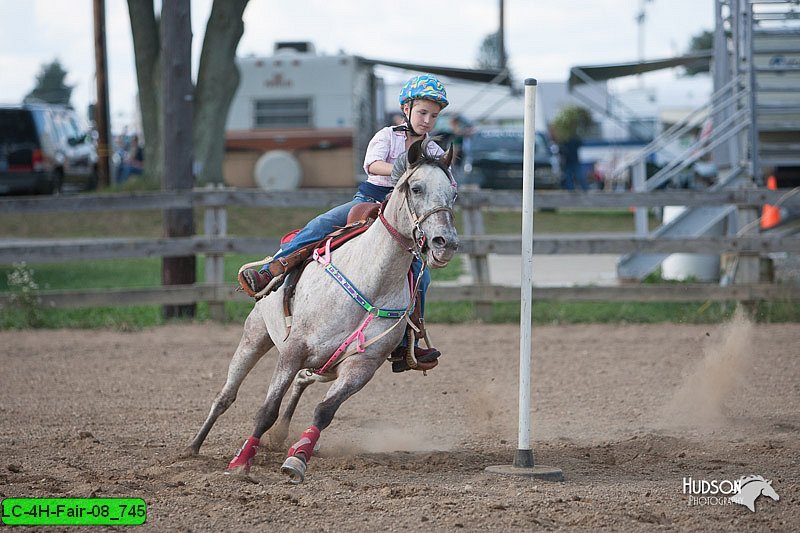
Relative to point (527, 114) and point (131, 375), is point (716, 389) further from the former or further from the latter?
point (131, 375)

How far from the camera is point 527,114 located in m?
5.73

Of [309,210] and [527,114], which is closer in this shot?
[527,114]

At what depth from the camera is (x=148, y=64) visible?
22172 mm

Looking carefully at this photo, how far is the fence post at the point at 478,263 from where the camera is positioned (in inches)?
480

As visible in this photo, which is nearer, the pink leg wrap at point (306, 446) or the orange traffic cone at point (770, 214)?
the pink leg wrap at point (306, 446)

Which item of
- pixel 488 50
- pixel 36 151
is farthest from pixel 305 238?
pixel 488 50

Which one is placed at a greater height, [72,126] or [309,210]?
[72,126]

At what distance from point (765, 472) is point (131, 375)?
5.67m

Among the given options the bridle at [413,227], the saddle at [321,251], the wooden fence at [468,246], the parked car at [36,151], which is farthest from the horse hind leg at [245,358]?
the parked car at [36,151]

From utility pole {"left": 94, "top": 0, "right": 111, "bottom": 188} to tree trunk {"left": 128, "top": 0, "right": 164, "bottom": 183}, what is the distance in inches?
155

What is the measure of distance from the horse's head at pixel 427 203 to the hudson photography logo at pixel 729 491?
1736 millimetres

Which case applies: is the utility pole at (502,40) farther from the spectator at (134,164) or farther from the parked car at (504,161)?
the spectator at (134,164)

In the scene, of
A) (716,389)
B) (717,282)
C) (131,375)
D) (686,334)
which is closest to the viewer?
A: (716,389)

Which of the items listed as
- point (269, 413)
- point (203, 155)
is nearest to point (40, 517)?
point (269, 413)
